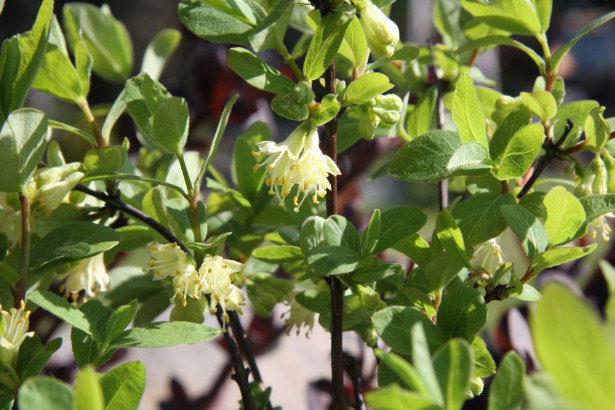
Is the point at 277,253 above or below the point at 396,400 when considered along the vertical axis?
below

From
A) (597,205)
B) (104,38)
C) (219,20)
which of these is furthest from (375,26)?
(104,38)

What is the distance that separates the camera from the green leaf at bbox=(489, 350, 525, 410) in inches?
14.4

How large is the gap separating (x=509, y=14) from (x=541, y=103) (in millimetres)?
101

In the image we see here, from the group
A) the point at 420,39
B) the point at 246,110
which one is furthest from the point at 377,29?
the point at 420,39

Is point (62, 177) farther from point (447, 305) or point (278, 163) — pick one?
point (447, 305)

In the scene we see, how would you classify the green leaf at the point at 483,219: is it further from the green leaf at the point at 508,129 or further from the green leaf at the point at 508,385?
the green leaf at the point at 508,385

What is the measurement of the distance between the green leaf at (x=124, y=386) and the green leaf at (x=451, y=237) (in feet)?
0.79

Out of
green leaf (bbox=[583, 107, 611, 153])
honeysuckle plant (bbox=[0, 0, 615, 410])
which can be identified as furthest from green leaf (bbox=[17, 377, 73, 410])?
green leaf (bbox=[583, 107, 611, 153])

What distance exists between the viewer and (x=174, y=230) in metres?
0.58

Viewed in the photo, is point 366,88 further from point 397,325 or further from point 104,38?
point 104,38

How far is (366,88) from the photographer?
0.50 meters

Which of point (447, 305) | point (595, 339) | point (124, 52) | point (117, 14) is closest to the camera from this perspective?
point (595, 339)

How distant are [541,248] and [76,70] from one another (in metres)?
0.48

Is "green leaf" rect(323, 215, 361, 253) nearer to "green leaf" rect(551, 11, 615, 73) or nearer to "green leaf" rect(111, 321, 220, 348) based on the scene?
"green leaf" rect(111, 321, 220, 348)
